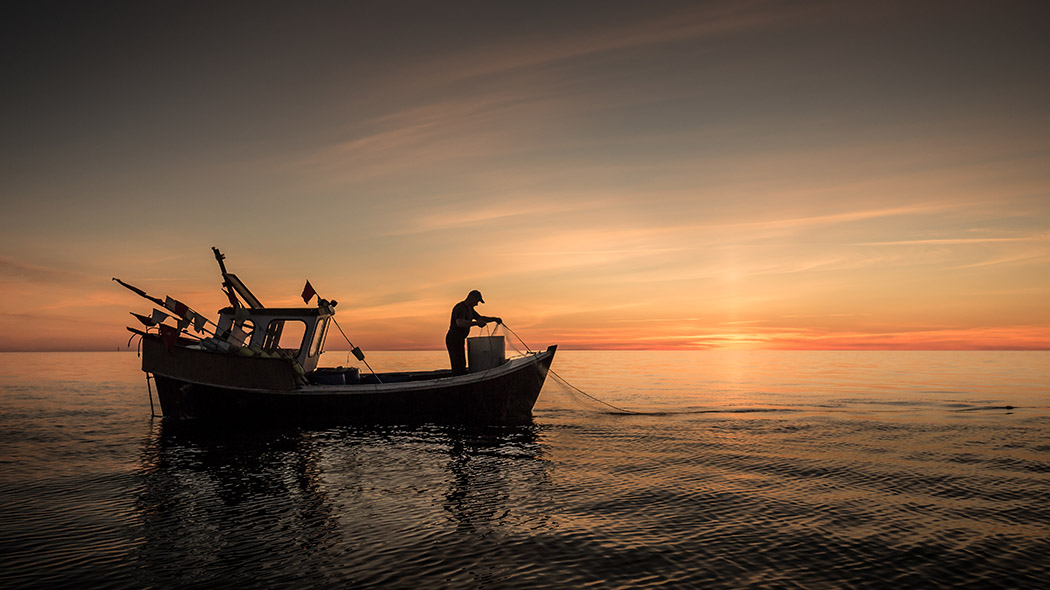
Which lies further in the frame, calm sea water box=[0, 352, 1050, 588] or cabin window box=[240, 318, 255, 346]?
cabin window box=[240, 318, 255, 346]

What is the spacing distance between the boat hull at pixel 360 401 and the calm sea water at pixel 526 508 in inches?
22.0

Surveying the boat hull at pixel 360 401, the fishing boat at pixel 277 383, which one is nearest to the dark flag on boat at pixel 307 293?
the fishing boat at pixel 277 383

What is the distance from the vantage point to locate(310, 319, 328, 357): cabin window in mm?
20205

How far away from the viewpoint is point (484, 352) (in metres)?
19.0

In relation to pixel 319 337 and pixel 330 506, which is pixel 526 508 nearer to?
pixel 330 506

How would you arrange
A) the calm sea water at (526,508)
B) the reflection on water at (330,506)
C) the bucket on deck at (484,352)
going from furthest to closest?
the bucket on deck at (484,352) → the reflection on water at (330,506) → the calm sea water at (526,508)

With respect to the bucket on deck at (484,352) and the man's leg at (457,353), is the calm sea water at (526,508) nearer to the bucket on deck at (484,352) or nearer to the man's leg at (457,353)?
the bucket on deck at (484,352)

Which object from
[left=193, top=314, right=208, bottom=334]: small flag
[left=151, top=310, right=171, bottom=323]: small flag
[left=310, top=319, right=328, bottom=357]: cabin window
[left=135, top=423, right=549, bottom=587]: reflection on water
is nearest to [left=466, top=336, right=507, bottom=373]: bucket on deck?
[left=135, top=423, right=549, bottom=587]: reflection on water

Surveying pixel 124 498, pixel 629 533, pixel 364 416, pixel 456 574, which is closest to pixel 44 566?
pixel 124 498

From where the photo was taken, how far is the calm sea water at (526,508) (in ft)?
21.5

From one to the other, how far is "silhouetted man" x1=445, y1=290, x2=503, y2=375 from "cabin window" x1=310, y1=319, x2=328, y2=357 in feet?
14.4

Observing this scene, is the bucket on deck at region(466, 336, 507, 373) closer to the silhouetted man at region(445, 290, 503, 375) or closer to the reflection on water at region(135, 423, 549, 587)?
the silhouetted man at region(445, 290, 503, 375)

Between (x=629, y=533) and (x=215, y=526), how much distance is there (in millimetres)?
5642

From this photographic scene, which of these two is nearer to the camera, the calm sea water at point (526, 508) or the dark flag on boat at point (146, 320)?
the calm sea water at point (526, 508)
